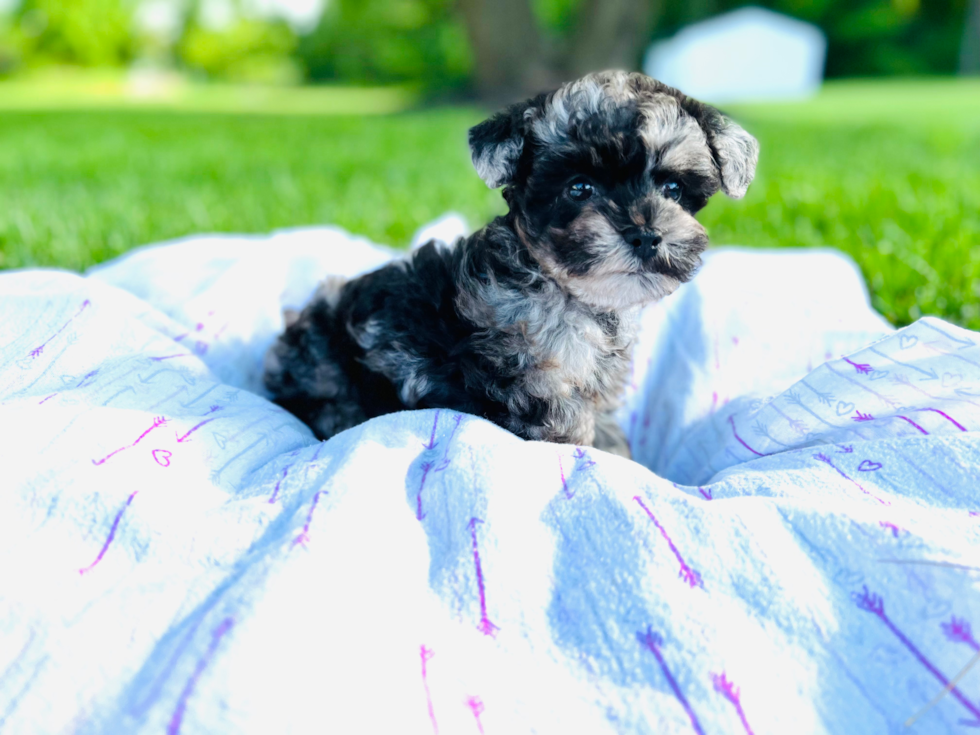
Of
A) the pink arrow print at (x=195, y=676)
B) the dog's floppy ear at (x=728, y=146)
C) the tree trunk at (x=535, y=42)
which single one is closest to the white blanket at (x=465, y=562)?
the pink arrow print at (x=195, y=676)

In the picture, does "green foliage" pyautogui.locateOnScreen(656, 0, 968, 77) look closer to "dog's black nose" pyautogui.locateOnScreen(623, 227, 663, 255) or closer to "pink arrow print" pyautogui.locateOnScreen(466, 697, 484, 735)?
"dog's black nose" pyautogui.locateOnScreen(623, 227, 663, 255)

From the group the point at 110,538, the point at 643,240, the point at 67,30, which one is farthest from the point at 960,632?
the point at 67,30

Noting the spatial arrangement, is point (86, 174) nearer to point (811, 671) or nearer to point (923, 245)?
point (923, 245)

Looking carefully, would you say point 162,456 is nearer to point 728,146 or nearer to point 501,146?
point 501,146

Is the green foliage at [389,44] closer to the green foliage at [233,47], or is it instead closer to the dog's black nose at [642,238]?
the green foliage at [233,47]

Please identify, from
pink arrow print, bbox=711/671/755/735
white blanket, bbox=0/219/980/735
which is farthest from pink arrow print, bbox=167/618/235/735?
pink arrow print, bbox=711/671/755/735

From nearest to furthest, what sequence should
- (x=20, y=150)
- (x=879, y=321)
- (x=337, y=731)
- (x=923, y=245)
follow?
(x=337, y=731), (x=879, y=321), (x=923, y=245), (x=20, y=150)

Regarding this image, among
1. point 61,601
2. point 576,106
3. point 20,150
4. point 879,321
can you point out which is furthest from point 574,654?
point 20,150
